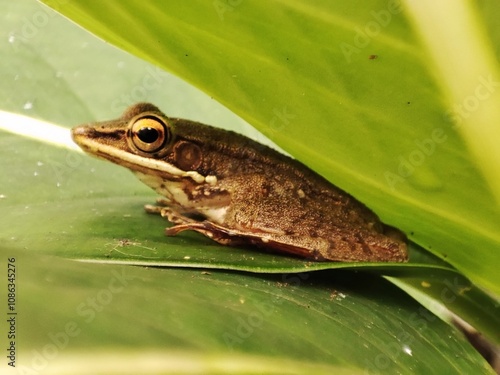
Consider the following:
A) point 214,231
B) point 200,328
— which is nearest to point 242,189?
point 214,231

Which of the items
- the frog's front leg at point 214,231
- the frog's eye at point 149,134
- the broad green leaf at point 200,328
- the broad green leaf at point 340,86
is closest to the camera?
the broad green leaf at point 200,328

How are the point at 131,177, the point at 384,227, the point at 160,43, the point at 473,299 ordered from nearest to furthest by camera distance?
1. the point at 160,43
2. the point at 473,299
3. the point at 384,227
4. the point at 131,177

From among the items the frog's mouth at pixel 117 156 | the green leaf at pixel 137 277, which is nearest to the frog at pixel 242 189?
the frog's mouth at pixel 117 156

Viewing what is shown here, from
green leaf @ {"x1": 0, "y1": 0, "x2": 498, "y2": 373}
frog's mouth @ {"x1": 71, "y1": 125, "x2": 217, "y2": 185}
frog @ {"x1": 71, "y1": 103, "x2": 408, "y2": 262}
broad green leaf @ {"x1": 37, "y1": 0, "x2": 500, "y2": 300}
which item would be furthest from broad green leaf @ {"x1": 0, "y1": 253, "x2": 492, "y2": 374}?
frog's mouth @ {"x1": 71, "y1": 125, "x2": 217, "y2": 185}

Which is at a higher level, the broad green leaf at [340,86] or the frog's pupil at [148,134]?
the frog's pupil at [148,134]

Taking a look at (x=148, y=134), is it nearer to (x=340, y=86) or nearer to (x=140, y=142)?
(x=140, y=142)

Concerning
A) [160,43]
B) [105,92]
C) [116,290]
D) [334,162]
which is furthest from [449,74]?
[105,92]

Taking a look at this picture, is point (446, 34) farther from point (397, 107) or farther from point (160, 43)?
Result: point (160, 43)

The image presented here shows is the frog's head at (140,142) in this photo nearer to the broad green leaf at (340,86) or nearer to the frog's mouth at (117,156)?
the frog's mouth at (117,156)
